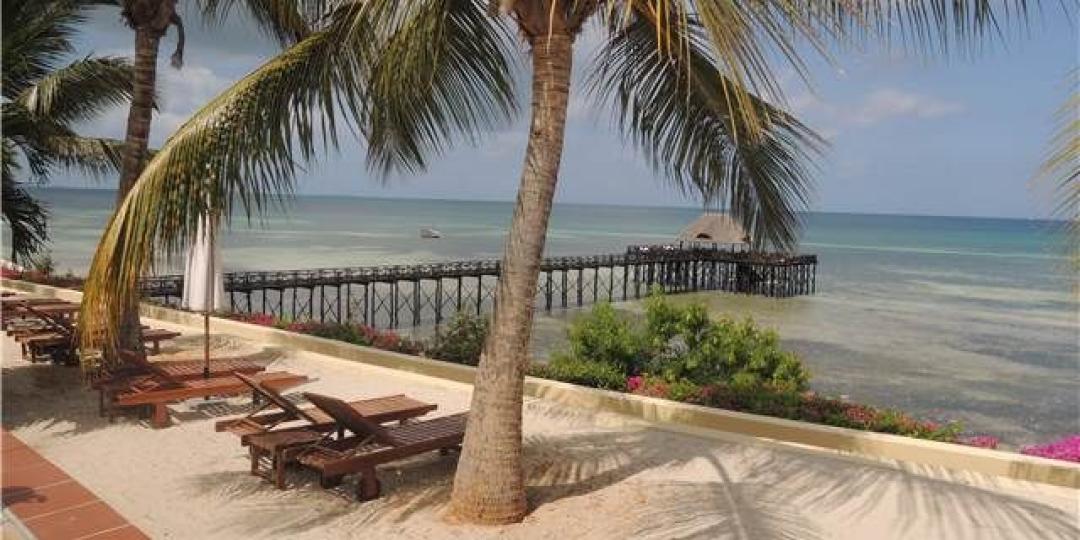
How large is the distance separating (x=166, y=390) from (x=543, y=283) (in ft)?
140

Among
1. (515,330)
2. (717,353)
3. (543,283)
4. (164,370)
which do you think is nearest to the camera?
(515,330)

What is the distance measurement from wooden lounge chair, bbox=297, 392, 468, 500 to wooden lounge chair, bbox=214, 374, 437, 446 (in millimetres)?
259

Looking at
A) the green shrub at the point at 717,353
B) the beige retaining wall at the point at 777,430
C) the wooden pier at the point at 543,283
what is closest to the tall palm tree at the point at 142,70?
the beige retaining wall at the point at 777,430

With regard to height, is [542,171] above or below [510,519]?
above

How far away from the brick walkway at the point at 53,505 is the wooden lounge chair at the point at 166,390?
1.13 m

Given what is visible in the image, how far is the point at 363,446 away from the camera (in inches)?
212

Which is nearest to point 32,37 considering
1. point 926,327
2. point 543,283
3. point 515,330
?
point 515,330

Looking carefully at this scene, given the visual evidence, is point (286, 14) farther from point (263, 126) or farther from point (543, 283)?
point (543, 283)

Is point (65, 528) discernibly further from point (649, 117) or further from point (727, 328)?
point (727, 328)

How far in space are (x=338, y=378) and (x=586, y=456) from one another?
3842mm

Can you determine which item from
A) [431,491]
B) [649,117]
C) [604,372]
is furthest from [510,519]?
[604,372]

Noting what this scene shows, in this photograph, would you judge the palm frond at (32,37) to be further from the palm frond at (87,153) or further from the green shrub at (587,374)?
the green shrub at (587,374)

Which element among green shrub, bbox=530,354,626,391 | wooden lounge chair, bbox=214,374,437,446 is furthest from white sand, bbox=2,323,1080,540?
green shrub, bbox=530,354,626,391

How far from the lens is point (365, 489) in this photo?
520 centimetres
